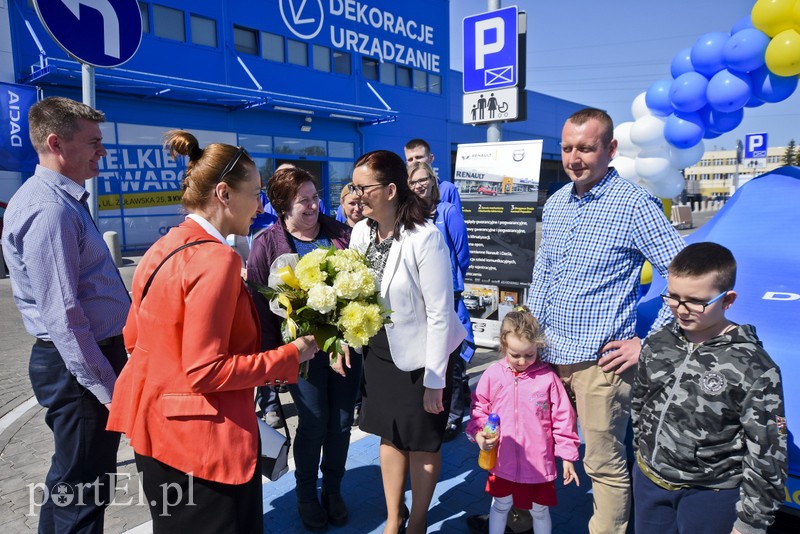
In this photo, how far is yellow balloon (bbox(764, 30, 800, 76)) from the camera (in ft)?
13.3

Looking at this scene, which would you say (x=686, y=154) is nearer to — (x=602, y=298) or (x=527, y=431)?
(x=602, y=298)

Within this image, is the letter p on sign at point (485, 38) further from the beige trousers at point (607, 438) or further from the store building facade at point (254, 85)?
the store building facade at point (254, 85)

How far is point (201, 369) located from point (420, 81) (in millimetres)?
25693

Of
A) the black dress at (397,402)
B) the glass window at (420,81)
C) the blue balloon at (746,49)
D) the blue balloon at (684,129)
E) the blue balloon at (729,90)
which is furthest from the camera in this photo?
the glass window at (420,81)

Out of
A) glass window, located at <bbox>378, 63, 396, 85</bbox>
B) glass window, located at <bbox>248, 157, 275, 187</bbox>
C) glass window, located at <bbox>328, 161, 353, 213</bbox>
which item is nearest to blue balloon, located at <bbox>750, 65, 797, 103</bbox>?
glass window, located at <bbox>248, 157, 275, 187</bbox>

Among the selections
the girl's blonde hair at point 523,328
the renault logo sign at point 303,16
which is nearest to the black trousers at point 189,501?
the girl's blonde hair at point 523,328

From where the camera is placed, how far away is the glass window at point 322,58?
20953 mm

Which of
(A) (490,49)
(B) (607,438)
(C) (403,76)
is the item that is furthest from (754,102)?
(C) (403,76)

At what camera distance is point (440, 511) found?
3229 millimetres

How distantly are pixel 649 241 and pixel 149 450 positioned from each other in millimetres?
2219

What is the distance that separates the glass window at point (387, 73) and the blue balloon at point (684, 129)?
1955 centimetres

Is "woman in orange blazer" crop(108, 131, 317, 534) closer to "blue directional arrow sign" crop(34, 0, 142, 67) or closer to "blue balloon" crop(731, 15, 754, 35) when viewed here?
"blue directional arrow sign" crop(34, 0, 142, 67)

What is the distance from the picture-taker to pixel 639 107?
20.5ft

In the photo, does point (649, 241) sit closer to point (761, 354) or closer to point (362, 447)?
point (761, 354)
